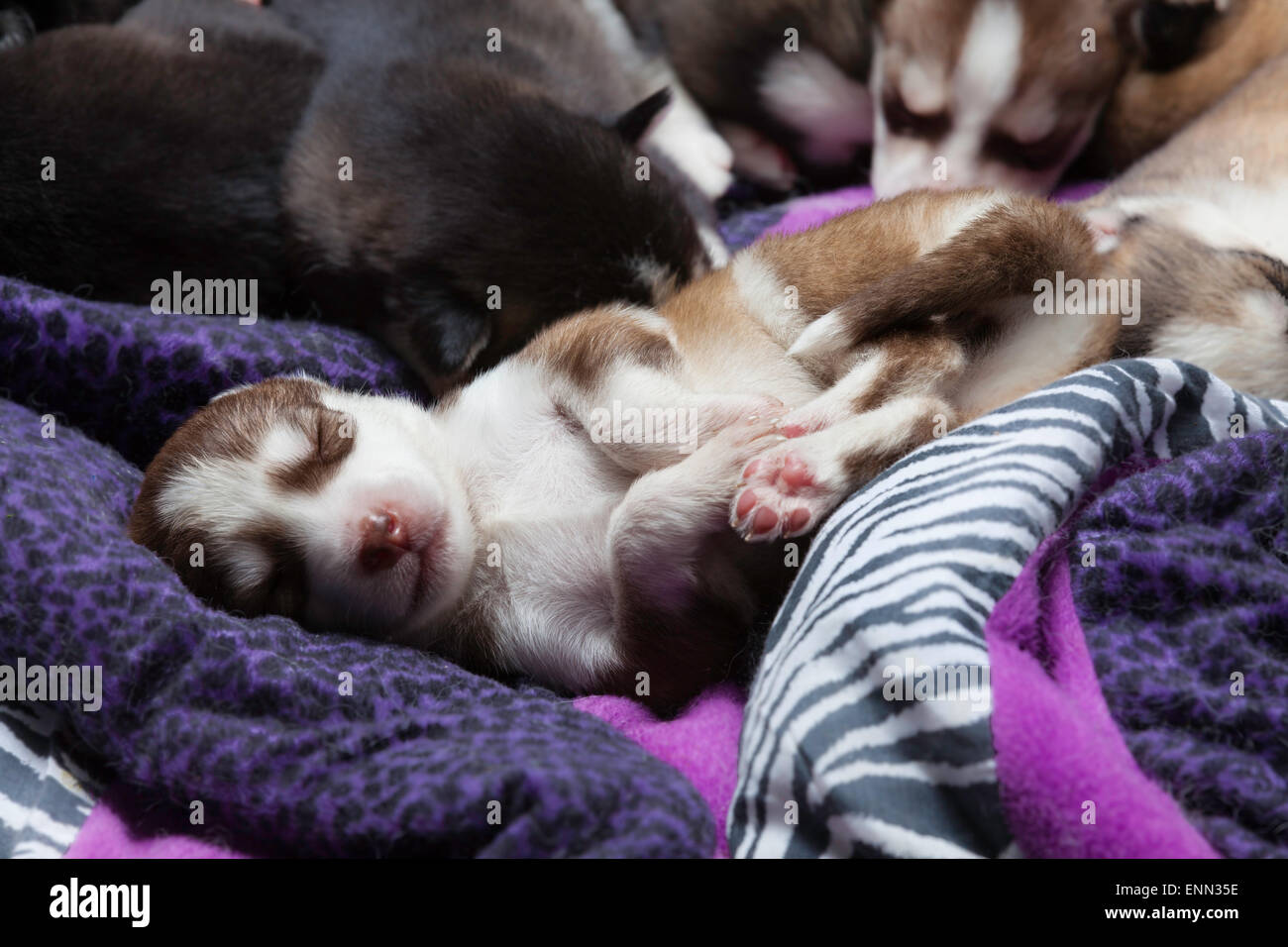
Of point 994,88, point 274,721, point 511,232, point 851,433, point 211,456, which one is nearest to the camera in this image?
point 274,721

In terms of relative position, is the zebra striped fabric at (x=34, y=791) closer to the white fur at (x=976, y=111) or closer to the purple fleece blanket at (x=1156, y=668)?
the purple fleece blanket at (x=1156, y=668)

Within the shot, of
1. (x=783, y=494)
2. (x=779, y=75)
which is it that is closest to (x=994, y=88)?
(x=779, y=75)

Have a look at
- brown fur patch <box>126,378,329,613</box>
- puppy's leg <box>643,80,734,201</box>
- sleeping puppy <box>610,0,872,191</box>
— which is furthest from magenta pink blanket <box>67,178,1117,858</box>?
sleeping puppy <box>610,0,872,191</box>

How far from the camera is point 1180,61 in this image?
2.57 meters

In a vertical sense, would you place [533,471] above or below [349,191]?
below

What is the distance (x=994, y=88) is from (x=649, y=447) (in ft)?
4.32

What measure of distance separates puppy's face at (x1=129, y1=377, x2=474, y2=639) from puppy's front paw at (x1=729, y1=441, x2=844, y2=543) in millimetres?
492

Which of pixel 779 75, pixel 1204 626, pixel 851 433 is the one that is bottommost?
pixel 1204 626

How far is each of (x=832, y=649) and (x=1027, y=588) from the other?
0.23 meters

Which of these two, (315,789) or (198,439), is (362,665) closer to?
(315,789)

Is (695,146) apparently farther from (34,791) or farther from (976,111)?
(34,791)

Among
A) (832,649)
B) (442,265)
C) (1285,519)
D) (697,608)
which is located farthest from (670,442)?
(1285,519)

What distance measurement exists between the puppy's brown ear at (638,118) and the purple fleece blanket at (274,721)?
3.49ft

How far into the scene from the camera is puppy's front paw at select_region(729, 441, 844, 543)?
1423 mm
